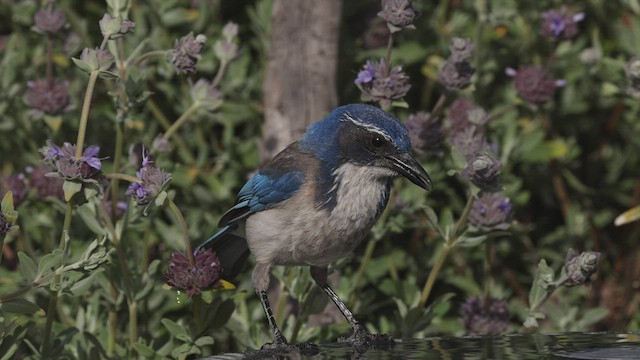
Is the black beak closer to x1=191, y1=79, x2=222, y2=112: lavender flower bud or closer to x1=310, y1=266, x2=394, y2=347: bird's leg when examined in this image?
x1=310, y1=266, x2=394, y2=347: bird's leg

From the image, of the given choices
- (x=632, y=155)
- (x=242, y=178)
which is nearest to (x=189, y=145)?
(x=242, y=178)

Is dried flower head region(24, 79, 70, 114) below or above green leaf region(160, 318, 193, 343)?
above

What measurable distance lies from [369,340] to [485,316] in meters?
0.96

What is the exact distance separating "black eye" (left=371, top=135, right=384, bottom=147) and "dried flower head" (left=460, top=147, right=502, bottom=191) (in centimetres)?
34

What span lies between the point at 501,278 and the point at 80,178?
125 inches

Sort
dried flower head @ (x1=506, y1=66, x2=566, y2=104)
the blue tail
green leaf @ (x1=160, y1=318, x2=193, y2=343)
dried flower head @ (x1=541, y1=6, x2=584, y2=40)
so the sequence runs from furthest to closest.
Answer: dried flower head @ (x1=541, y1=6, x2=584, y2=40) → dried flower head @ (x1=506, y1=66, x2=566, y2=104) → the blue tail → green leaf @ (x1=160, y1=318, x2=193, y2=343)

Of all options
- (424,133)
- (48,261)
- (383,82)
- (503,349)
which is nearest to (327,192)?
(383,82)

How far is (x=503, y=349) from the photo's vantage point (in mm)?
3684

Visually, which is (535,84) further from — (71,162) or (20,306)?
(20,306)

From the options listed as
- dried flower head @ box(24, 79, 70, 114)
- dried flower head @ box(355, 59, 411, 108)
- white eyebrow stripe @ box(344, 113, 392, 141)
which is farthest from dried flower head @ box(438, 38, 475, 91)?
dried flower head @ box(24, 79, 70, 114)

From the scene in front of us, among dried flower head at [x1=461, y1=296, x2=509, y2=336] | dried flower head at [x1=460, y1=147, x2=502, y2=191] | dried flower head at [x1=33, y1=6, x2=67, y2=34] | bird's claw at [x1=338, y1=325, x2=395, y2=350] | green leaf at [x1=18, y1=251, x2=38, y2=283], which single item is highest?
dried flower head at [x1=33, y1=6, x2=67, y2=34]

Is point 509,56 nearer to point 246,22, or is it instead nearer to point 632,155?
point 632,155

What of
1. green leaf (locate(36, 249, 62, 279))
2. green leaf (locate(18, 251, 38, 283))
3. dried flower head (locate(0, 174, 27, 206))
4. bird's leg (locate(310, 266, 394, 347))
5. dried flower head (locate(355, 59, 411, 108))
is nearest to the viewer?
green leaf (locate(36, 249, 62, 279))

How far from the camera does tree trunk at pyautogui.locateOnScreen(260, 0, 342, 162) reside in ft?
17.4
